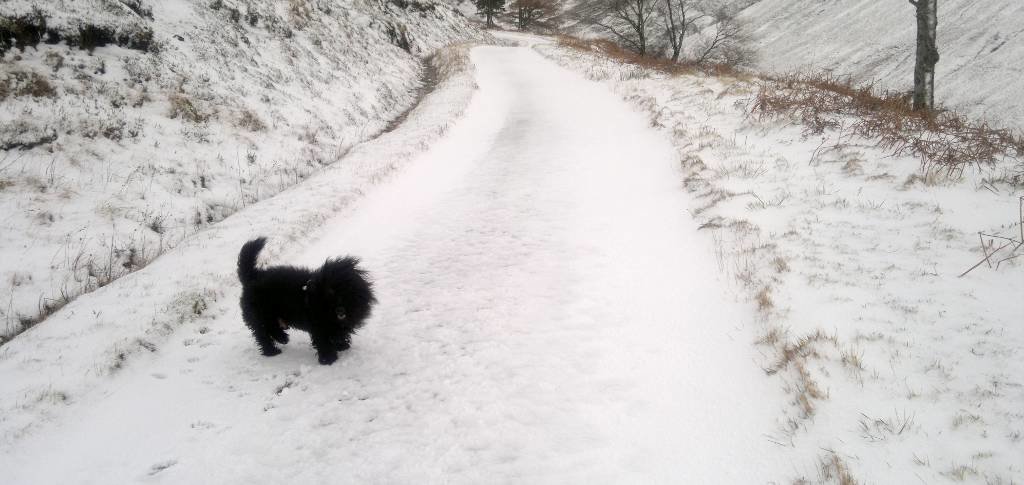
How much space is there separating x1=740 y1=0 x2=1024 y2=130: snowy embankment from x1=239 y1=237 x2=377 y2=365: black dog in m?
14.5

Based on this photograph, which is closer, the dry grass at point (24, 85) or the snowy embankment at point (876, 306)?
the snowy embankment at point (876, 306)

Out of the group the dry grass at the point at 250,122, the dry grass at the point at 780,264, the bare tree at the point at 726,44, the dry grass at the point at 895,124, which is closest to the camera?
the dry grass at the point at 780,264

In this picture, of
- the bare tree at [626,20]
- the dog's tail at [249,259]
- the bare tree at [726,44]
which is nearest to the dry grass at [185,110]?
the dog's tail at [249,259]

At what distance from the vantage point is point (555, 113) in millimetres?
16156

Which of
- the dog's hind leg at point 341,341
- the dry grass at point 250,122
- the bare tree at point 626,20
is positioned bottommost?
the dog's hind leg at point 341,341

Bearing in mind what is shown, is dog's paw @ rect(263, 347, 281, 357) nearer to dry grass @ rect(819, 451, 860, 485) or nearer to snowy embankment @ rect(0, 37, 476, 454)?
snowy embankment @ rect(0, 37, 476, 454)

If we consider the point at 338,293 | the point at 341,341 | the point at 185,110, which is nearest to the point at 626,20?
the point at 185,110

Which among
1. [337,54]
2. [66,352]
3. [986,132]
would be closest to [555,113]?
[337,54]

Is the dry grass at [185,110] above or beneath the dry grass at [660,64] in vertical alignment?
beneath

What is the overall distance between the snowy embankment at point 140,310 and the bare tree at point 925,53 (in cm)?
1203

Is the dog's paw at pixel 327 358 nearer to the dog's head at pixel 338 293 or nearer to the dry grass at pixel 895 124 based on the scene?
the dog's head at pixel 338 293

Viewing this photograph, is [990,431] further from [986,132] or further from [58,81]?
[58,81]

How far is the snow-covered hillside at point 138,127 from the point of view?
7133mm

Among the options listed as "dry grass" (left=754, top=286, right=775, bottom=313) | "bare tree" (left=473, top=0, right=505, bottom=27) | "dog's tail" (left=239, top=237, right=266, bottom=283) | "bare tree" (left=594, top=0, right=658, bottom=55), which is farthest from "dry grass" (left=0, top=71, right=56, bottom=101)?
"bare tree" (left=473, top=0, right=505, bottom=27)
